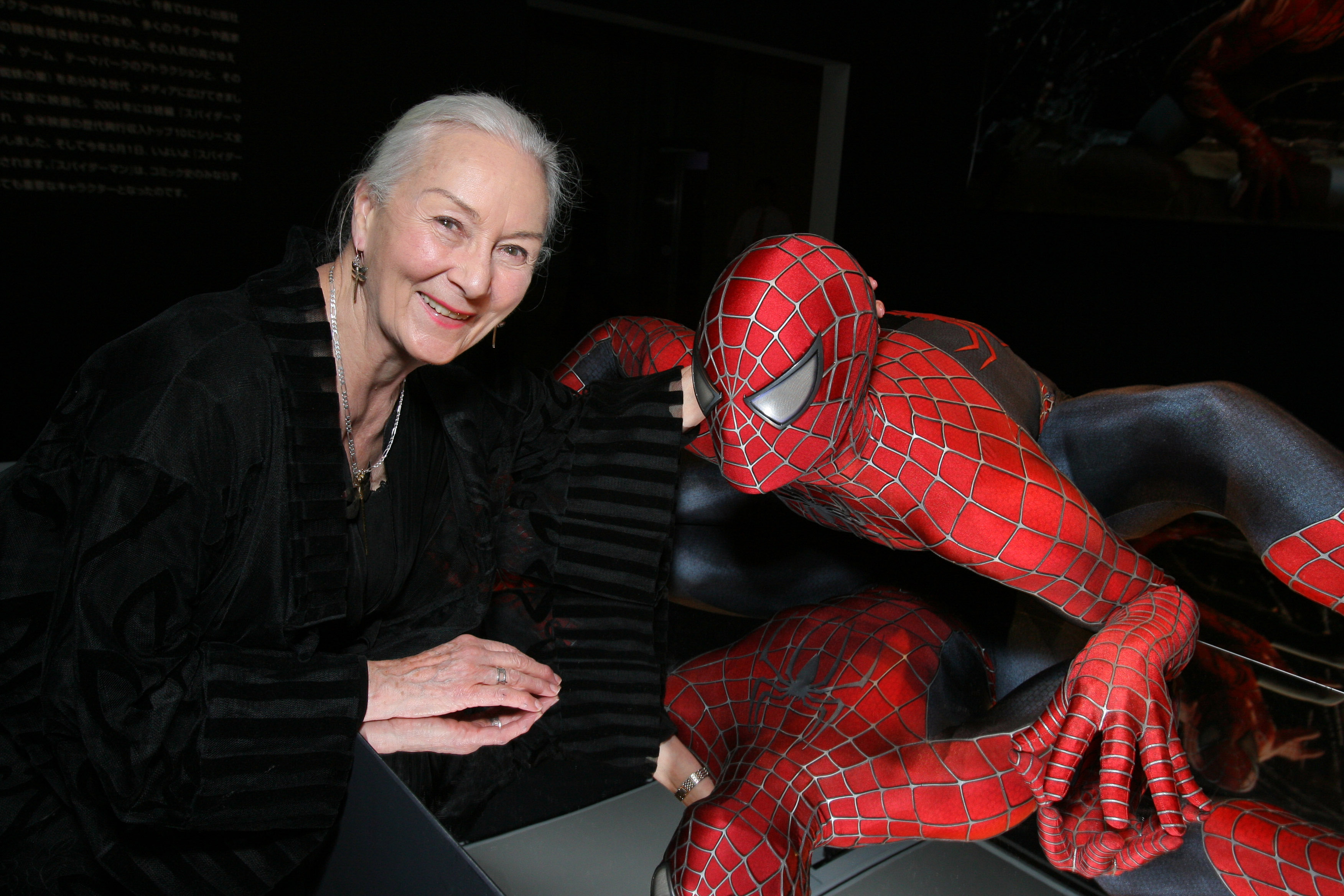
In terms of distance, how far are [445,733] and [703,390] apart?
383 millimetres

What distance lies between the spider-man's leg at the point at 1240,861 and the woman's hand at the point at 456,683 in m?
0.50

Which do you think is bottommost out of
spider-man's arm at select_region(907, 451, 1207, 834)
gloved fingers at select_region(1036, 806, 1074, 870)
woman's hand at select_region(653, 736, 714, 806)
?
woman's hand at select_region(653, 736, 714, 806)

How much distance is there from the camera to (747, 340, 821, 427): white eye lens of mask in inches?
29.5

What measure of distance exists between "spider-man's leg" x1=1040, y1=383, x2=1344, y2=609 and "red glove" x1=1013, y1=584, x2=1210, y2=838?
14 centimetres

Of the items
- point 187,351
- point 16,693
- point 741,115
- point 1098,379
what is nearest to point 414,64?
point 741,115

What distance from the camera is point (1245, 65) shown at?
2.42 meters

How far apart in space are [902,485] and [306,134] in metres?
1.70

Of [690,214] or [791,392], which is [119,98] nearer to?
[690,214]

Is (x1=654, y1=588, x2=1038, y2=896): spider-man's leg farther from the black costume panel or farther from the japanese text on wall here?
the japanese text on wall

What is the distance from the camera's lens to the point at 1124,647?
0.76 meters

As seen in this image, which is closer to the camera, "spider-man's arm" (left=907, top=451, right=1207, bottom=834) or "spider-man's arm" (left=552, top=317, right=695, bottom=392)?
"spider-man's arm" (left=907, top=451, right=1207, bottom=834)

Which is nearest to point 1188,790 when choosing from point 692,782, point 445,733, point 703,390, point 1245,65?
point 692,782

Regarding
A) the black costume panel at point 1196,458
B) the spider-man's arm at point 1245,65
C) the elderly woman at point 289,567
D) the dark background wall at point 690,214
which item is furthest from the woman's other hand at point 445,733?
the spider-man's arm at point 1245,65

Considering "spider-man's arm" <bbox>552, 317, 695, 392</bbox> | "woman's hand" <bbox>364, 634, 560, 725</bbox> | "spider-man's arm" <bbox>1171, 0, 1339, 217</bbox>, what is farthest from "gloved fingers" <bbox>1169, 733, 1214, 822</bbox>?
"spider-man's arm" <bbox>1171, 0, 1339, 217</bbox>
